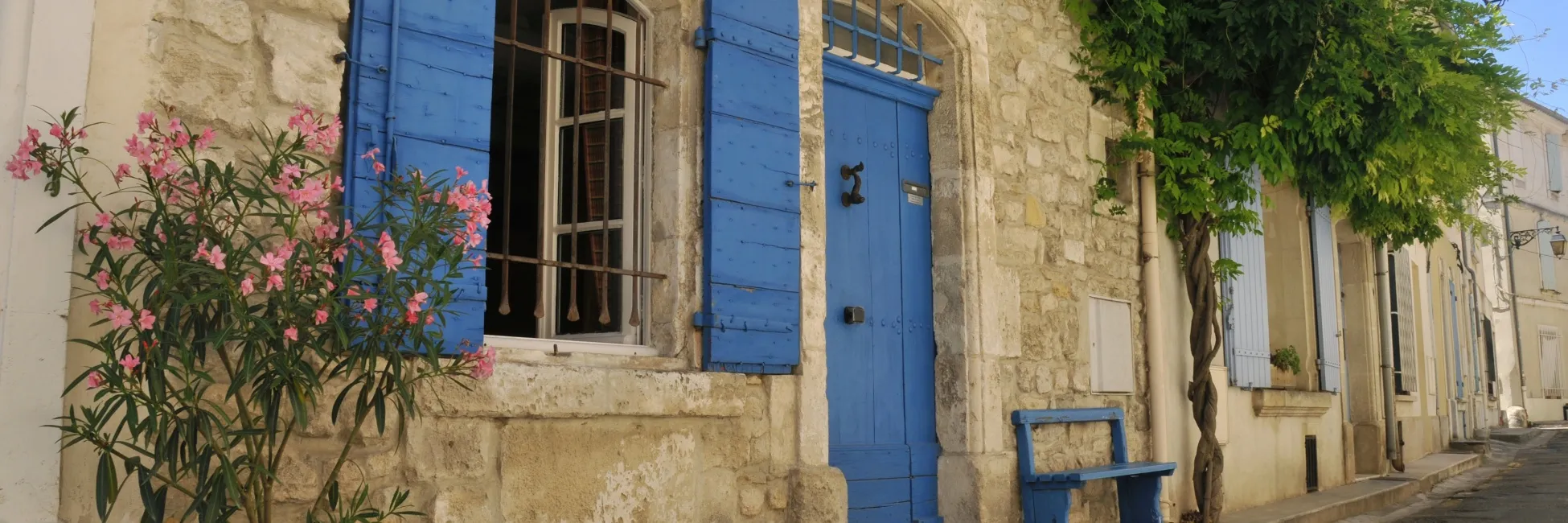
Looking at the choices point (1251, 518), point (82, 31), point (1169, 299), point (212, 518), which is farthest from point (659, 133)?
point (1251, 518)

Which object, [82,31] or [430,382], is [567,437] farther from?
[82,31]

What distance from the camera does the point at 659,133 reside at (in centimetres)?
425

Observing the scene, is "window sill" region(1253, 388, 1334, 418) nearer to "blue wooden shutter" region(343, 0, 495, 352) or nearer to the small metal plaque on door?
the small metal plaque on door

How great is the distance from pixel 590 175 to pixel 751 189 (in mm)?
542

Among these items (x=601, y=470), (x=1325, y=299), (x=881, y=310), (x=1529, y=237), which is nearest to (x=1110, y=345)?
(x=881, y=310)

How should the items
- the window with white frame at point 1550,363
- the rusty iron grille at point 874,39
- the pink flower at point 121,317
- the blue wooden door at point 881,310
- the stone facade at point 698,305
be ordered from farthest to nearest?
the window with white frame at point 1550,363, the rusty iron grille at point 874,39, the blue wooden door at point 881,310, the stone facade at point 698,305, the pink flower at point 121,317

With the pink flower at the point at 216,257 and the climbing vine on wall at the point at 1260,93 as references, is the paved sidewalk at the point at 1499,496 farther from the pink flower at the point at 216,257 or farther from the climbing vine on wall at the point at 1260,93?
the pink flower at the point at 216,257

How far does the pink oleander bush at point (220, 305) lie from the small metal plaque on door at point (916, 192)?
2705mm

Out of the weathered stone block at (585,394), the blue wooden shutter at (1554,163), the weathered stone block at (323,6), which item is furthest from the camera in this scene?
the blue wooden shutter at (1554,163)

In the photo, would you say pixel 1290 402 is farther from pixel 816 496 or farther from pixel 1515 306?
pixel 1515 306

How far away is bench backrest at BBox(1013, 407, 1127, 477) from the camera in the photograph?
547cm

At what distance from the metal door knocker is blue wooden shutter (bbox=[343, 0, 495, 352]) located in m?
1.82

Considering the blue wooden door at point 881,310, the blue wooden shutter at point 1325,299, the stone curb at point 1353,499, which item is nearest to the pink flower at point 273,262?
the blue wooden door at point 881,310

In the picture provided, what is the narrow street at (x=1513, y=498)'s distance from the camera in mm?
7672
